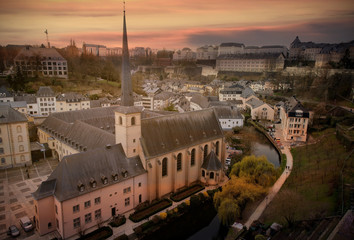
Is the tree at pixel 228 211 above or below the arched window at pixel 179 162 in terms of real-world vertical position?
below

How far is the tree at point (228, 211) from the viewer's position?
3608cm

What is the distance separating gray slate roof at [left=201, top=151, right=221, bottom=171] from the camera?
1875 inches

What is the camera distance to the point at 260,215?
127 feet

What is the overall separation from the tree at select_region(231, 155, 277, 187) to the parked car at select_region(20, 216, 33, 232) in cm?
3130

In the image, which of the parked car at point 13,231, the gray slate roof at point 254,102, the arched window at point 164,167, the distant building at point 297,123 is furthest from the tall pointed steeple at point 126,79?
the gray slate roof at point 254,102

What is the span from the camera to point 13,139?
52531 millimetres

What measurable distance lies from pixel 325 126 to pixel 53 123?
7701 cm

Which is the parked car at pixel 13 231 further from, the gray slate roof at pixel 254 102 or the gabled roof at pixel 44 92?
the gray slate roof at pixel 254 102

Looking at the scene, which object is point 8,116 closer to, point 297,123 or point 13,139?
point 13,139

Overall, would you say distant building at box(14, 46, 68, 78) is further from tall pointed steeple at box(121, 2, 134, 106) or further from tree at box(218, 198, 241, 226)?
tree at box(218, 198, 241, 226)

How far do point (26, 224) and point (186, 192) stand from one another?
24.2m

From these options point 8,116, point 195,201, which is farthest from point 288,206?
point 8,116

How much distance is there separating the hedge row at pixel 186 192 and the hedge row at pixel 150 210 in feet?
4.71

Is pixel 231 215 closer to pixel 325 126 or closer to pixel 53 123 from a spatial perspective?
pixel 53 123
